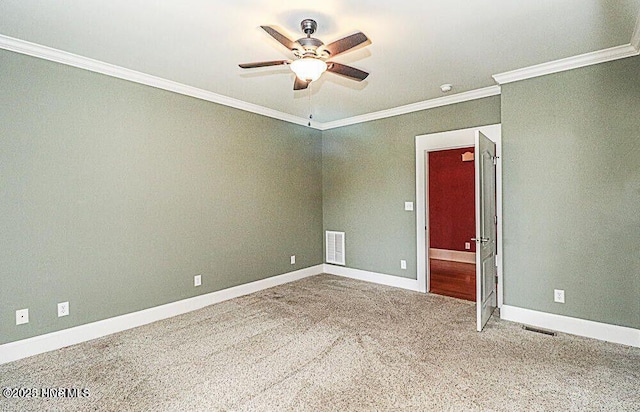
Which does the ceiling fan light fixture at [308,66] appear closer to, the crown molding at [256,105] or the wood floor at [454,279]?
the crown molding at [256,105]

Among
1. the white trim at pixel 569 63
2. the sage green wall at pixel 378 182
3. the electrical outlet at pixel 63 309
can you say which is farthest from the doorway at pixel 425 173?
the electrical outlet at pixel 63 309

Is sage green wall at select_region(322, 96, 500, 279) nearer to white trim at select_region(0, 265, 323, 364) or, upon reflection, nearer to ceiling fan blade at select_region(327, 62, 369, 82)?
white trim at select_region(0, 265, 323, 364)

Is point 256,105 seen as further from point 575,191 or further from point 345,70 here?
point 575,191

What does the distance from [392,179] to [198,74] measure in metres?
2.91

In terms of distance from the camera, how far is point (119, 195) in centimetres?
330

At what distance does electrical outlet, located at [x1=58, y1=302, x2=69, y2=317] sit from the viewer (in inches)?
115

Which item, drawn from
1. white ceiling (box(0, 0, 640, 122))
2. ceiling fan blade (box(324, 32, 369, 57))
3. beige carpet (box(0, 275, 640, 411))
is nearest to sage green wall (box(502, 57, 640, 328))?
white ceiling (box(0, 0, 640, 122))

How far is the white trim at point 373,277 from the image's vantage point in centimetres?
471

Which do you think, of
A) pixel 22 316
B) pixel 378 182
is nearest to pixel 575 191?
pixel 378 182

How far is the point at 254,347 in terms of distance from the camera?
2900 mm

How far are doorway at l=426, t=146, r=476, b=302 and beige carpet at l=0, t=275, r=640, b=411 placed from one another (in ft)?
11.3

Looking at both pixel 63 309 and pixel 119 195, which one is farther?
pixel 119 195

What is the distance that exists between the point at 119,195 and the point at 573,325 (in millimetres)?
4588

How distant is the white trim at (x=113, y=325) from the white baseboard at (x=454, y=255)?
4.09 meters
